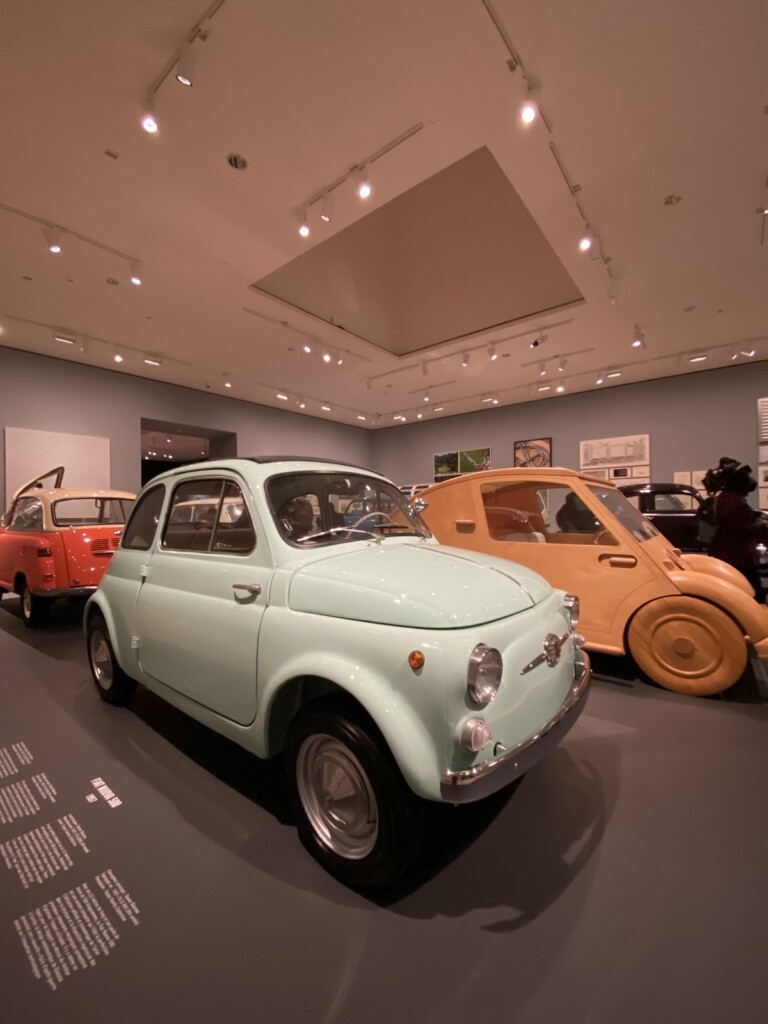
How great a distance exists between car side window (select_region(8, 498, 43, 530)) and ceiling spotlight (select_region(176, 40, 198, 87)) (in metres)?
4.42

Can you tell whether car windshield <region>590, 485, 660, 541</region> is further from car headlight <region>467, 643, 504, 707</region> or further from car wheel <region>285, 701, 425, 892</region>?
car wheel <region>285, 701, 425, 892</region>

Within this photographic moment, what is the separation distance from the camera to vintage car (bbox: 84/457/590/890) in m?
1.34

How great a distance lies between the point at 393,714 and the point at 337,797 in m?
0.59

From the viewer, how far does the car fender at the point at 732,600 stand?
2916 mm

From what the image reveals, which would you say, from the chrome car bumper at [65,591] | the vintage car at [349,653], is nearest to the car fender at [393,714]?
the vintage car at [349,653]

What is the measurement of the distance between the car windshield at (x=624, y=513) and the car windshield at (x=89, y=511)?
18.1 feet

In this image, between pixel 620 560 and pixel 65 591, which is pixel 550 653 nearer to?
pixel 620 560

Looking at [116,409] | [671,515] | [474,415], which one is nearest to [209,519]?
[671,515]

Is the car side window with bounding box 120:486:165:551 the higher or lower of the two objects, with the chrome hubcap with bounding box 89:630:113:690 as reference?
higher

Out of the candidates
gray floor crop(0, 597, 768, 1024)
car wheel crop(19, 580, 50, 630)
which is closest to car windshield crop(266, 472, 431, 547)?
gray floor crop(0, 597, 768, 1024)

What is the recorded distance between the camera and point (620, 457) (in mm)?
10219

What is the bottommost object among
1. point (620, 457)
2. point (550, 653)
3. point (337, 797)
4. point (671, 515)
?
point (337, 797)

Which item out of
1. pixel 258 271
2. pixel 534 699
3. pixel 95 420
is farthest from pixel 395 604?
pixel 95 420

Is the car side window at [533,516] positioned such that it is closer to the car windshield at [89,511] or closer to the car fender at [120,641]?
the car fender at [120,641]
